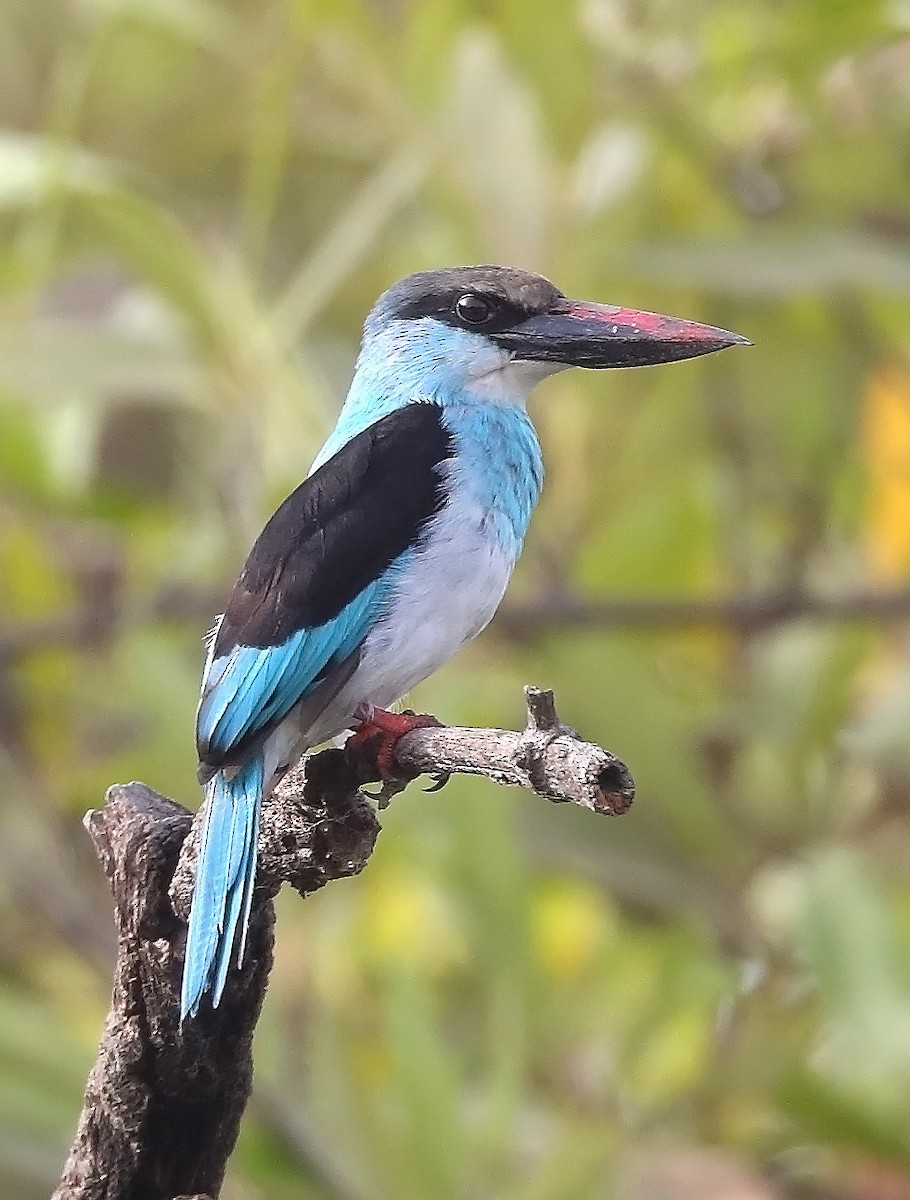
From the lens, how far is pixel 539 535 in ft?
11.4

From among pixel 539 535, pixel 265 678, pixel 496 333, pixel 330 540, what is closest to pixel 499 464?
pixel 496 333

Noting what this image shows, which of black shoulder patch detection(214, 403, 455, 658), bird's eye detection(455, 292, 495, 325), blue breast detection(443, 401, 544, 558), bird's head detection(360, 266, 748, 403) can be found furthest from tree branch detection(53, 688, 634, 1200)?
bird's eye detection(455, 292, 495, 325)

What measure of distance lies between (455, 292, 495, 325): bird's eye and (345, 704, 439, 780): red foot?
510 mm

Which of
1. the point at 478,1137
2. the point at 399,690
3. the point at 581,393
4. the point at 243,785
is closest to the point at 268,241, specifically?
the point at 581,393

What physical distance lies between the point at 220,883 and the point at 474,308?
861mm

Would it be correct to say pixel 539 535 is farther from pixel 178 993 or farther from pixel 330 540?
pixel 178 993

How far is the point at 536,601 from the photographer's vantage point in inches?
137

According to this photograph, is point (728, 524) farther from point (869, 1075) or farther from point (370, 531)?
point (370, 531)

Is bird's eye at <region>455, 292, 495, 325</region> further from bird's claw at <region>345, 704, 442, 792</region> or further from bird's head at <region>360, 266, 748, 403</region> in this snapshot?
bird's claw at <region>345, 704, 442, 792</region>

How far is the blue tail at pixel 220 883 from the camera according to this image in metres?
1.55

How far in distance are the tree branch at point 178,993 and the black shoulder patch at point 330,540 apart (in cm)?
20

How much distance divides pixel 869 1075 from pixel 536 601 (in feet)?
3.58

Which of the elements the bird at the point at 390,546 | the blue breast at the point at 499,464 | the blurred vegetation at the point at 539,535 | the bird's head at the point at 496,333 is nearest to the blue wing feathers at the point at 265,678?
the bird at the point at 390,546

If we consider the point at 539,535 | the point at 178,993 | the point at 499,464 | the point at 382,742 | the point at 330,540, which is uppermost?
the point at 539,535
